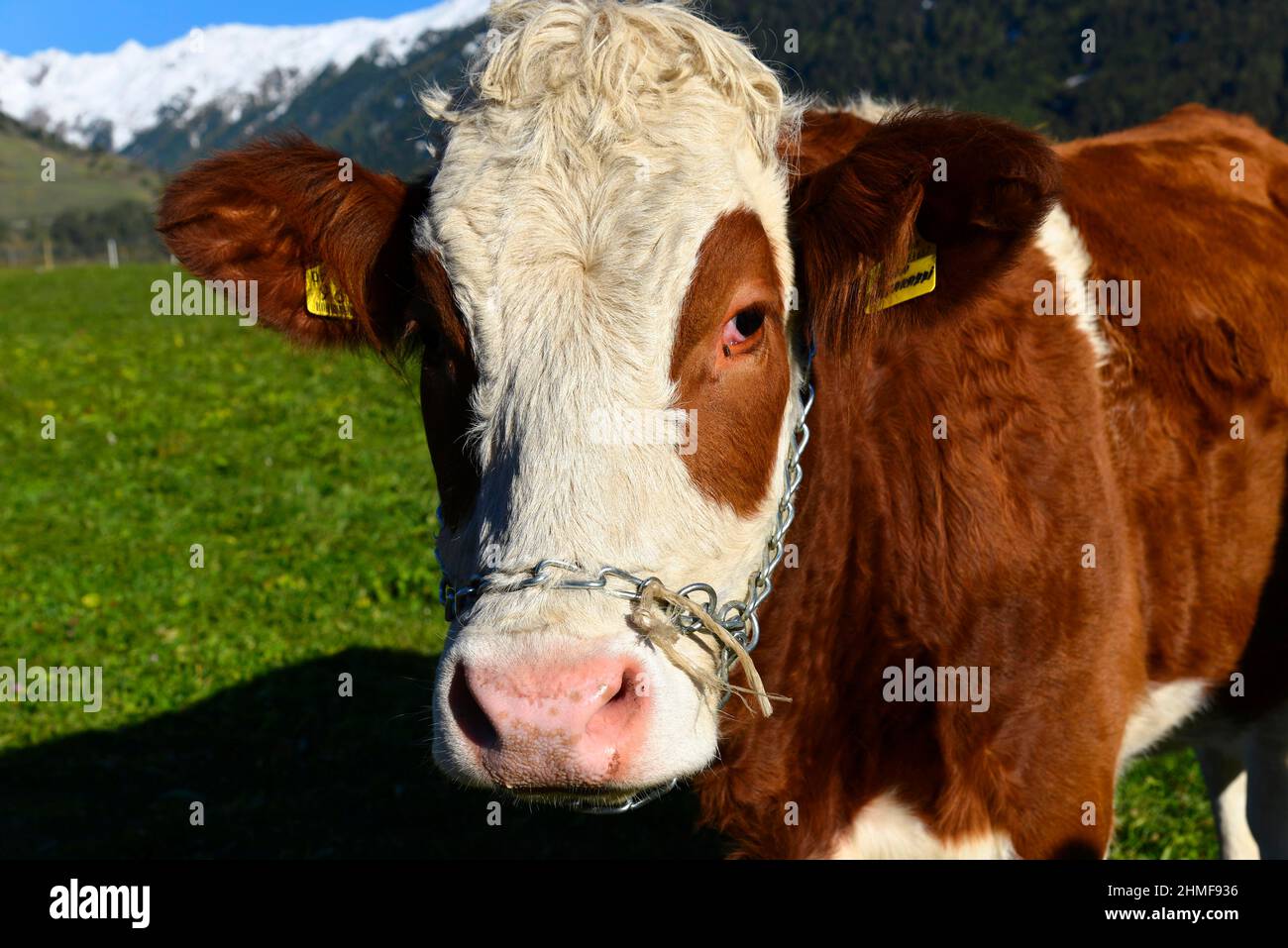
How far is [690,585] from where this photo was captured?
8.66ft

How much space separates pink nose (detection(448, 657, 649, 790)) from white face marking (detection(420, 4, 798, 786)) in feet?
0.13

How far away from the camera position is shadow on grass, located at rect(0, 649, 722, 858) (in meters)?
5.31

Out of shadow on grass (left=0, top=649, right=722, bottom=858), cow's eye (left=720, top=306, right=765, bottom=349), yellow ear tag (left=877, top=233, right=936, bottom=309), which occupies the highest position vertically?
yellow ear tag (left=877, top=233, right=936, bottom=309)

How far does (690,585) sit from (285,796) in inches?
153

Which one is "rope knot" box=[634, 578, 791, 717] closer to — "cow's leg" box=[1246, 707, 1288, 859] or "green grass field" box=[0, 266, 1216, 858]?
"green grass field" box=[0, 266, 1216, 858]

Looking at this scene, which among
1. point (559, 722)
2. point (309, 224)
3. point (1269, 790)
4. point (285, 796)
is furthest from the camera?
point (285, 796)

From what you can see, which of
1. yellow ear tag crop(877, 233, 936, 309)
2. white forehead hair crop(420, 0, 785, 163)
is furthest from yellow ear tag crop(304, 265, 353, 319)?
yellow ear tag crop(877, 233, 936, 309)

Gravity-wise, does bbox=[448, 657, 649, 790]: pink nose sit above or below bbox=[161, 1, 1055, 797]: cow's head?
below

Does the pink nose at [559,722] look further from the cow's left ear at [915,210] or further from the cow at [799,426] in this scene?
the cow's left ear at [915,210]

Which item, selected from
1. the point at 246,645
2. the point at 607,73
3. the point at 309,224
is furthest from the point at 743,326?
the point at 246,645

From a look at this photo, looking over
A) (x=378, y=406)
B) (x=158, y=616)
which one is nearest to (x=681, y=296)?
(x=158, y=616)

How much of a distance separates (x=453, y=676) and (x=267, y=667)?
5000 mm

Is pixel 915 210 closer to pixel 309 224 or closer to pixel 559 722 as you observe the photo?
pixel 559 722
